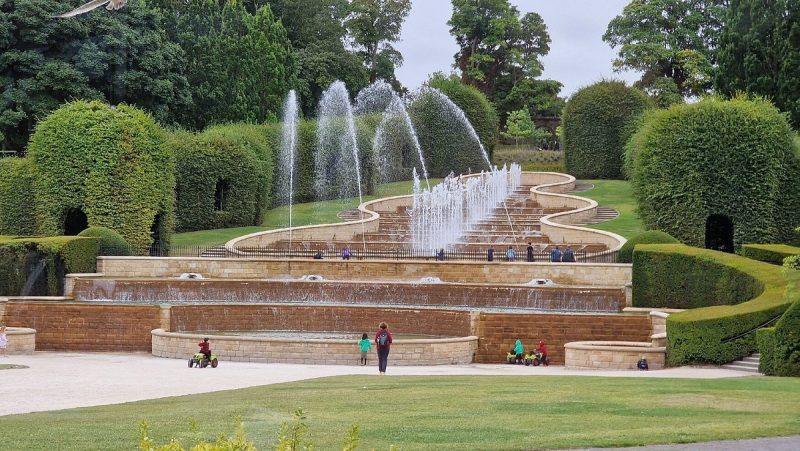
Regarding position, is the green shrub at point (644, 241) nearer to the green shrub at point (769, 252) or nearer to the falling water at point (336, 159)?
the green shrub at point (769, 252)

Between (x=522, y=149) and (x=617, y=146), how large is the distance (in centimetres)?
1693

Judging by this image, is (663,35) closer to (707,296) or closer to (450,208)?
(450,208)

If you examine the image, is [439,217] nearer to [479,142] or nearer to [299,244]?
[299,244]

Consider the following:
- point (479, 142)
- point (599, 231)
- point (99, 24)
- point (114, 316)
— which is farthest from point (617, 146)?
point (114, 316)

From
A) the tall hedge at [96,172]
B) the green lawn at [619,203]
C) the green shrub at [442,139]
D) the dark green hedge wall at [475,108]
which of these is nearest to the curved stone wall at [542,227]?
the green lawn at [619,203]

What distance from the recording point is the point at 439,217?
5228cm

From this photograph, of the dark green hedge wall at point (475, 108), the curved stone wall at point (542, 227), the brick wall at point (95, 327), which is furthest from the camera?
the dark green hedge wall at point (475, 108)

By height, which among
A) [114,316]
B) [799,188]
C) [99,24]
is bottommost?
[114,316]

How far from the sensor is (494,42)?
92938 mm

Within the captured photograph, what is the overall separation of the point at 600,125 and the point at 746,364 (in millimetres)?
44152

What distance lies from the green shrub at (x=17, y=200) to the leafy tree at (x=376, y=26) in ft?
170

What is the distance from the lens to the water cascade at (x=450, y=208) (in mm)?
50000

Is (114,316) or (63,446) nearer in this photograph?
(63,446)

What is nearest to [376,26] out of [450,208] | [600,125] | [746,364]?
[600,125]
